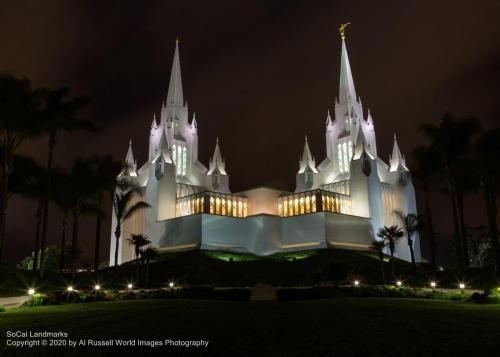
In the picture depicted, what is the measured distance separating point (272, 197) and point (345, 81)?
2059 centimetres

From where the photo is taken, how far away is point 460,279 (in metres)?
32.1

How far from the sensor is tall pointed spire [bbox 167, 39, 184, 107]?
6625 cm

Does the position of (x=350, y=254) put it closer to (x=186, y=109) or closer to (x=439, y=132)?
(x=439, y=132)

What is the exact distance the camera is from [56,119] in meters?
31.1

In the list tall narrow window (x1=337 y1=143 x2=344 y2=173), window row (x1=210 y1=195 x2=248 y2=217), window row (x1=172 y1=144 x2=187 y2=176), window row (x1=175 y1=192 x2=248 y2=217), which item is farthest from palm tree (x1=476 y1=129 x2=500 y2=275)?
window row (x1=172 y1=144 x2=187 y2=176)

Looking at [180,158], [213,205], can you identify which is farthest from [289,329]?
[180,158]

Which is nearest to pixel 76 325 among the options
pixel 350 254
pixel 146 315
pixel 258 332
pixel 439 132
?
pixel 146 315

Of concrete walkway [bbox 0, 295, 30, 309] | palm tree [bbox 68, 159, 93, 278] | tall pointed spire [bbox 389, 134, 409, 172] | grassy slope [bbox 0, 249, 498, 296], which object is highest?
tall pointed spire [bbox 389, 134, 409, 172]

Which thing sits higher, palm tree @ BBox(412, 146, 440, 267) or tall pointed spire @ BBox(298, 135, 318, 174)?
tall pointed spire @ BBox(298, 135, 318, 174)

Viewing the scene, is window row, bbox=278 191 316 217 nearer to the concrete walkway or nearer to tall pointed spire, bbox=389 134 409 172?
tall pointed spire, bbox=389 134 409 172

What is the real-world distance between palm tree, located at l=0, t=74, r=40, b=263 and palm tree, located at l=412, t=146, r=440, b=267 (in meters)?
30.2

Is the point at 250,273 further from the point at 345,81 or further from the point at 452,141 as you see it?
the point at 345,81

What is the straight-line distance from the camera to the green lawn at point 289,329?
950cm

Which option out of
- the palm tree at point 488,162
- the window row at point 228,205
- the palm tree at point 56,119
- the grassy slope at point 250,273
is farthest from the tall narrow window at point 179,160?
the palm tree at point 488,162
